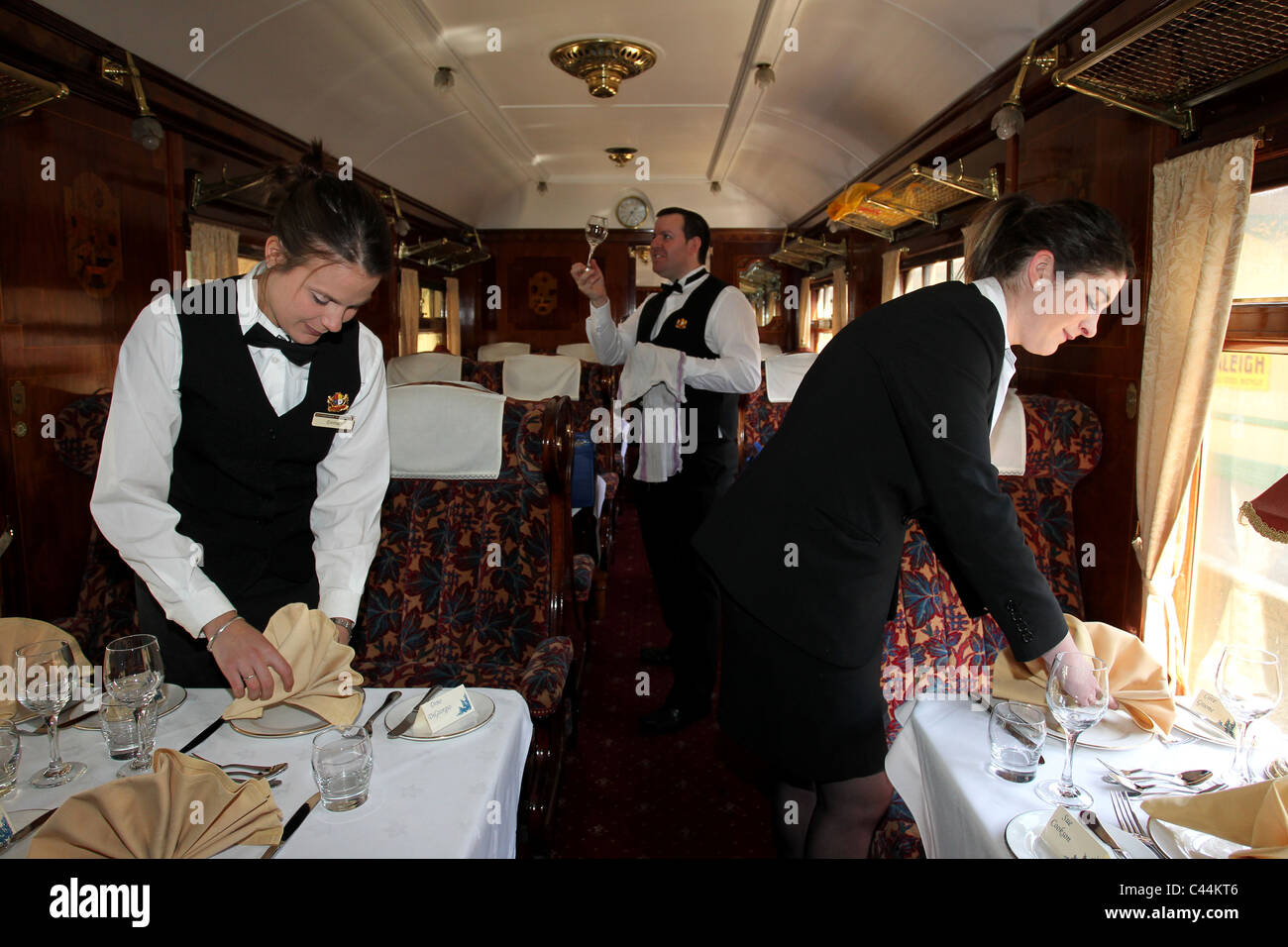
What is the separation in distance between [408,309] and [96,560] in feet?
18.4

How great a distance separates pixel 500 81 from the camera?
5785 mm

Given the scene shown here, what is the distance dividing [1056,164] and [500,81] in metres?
4.29

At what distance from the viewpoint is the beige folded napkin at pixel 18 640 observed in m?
1.31

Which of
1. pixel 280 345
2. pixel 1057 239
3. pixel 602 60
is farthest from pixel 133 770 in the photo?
pixel 602 60

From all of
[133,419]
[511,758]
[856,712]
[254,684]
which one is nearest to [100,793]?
[254,684]

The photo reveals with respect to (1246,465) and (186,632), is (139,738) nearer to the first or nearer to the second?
(186,632)

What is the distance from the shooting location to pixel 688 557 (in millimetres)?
3025

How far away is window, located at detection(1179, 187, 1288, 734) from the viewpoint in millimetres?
1959

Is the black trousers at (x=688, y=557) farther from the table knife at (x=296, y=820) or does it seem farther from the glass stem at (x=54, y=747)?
the glass stem at (x=54, y=747)

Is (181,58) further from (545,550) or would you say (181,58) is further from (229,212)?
(545,550)

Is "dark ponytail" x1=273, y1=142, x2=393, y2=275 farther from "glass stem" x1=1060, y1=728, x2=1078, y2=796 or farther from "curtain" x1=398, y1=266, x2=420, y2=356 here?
"curtain" x1=398, y1=266, x2=420, y2=356

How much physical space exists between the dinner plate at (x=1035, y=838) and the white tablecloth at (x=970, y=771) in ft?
0.05

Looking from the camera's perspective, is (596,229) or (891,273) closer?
(596,229)
